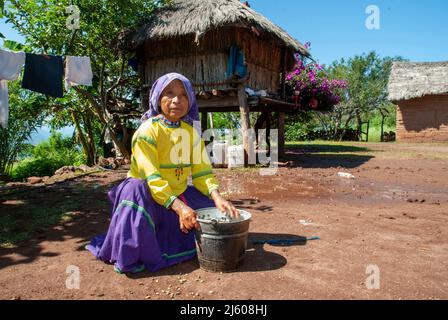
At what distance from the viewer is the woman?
9.41 feet

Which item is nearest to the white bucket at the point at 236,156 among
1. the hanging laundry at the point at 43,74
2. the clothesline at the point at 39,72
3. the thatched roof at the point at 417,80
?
the clothesline at the point at 39,72

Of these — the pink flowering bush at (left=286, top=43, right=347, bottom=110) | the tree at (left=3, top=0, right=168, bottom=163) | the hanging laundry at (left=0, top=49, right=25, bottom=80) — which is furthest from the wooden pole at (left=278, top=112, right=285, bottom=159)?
the hanging laundry at (left=0, top=49, right=25, bottom=80)

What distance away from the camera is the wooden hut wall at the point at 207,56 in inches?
399

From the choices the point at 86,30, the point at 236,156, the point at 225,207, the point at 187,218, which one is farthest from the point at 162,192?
the point at 86,30

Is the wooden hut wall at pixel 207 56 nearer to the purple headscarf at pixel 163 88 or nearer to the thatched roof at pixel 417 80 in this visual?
the purple headscarf at pixel 163 88

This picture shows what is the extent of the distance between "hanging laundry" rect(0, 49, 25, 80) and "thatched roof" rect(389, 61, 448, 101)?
65.4 ft

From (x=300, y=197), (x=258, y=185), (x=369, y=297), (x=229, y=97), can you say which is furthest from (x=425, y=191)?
(x=229, y=97)

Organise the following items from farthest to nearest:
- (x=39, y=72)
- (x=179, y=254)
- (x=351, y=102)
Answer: (x=351, y=102) → (x=39, y=72) → (x=179, y=254)

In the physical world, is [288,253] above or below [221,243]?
below

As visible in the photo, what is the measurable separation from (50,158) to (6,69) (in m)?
8.14

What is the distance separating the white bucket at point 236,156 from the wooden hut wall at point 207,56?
1797 millimetres

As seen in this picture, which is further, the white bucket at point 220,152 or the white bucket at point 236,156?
the white bucket at point 220,152

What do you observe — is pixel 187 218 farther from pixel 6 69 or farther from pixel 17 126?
pixel 17 126

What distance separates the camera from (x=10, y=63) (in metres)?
6.38
